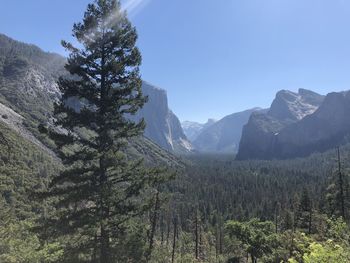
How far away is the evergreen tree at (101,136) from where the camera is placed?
60.3 feet

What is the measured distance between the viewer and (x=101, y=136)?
18.9 meters

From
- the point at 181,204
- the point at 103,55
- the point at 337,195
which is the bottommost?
the point at 181,204

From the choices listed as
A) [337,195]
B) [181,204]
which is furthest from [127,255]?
[181,204]

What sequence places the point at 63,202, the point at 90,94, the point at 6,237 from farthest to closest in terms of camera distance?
1. the point at 6,237
2. the point at 90,94
3. the point at 63,202

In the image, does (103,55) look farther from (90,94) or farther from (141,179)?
(141,179)

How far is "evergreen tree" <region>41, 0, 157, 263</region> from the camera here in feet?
60.3

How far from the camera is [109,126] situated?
19266 mm

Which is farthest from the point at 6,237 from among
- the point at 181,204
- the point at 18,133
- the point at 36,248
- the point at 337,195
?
the point at 18,133

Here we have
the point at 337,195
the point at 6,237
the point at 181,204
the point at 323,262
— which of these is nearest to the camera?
the point at 323,262

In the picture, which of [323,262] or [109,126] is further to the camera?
[109,126]

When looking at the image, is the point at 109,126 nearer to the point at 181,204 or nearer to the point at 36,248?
the point at 36,248

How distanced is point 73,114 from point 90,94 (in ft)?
4.45

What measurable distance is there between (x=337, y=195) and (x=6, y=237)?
158 feet

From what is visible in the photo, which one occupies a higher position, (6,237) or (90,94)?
(90,94)
